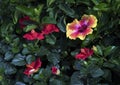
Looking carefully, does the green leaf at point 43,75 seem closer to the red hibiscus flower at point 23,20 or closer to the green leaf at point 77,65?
the green leaf at point 77,65

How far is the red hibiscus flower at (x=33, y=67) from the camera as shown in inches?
88.7

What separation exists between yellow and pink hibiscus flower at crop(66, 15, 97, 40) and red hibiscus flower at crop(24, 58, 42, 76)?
0.76 ft

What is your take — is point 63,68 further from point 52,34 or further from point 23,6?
point 23,6

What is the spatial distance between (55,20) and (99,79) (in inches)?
17.2

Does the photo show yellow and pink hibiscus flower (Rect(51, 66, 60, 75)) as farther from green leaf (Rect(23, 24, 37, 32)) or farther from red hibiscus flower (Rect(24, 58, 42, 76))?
green leaf (Rect(23, 24, 37, 32))

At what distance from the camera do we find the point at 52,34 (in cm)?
237

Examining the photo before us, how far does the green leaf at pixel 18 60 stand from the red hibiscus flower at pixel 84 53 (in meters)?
0.33

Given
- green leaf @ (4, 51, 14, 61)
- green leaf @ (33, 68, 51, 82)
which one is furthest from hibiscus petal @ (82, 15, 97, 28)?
green leaf @ (4, 51, 14, 61)

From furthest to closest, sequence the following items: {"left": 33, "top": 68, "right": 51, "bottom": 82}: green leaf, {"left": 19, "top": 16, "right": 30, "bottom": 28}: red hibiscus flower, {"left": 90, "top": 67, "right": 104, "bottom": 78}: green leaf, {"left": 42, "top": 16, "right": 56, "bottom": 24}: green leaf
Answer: {"left": 19, "top": 16, "right": 30, "bottom": 28}: red hibiscus flower
{"left": 42, "top": 16, "right": 56, "bottom": 24}: green leaf
{"left": 33, "top": 68, "right": 51, "bottom": 82}: green leaf
{"left": 90, "top": 67, "right": 104, "bottom": 78}: green leaf

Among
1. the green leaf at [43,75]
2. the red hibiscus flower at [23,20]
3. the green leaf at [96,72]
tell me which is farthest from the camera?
the red hibiscus flower at [23,20]

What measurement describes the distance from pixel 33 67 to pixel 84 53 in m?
0.31

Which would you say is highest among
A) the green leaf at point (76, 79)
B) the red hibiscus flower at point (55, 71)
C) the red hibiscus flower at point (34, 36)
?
the red hibiscus flower at point (34, 36)

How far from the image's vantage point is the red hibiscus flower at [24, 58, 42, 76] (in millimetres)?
2254

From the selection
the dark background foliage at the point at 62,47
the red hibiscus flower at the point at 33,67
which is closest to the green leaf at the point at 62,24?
the dark background foliage at the point at 62,47
